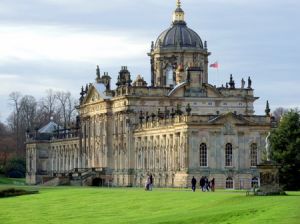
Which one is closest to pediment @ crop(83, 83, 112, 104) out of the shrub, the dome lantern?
the dome lantern

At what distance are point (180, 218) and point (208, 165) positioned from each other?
4713cm

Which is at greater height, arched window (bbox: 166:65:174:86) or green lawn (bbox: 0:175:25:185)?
arched window (bbox: 166:65:174:86)

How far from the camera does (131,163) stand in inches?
4222

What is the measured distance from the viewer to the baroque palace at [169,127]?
8956 centimetres

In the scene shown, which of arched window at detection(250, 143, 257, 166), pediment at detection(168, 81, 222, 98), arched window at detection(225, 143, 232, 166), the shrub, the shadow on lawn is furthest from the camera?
the shrub

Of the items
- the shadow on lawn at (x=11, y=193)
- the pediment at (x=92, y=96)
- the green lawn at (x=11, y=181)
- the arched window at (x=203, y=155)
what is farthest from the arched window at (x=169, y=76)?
the shadow on lawn at (x=11, y=193)

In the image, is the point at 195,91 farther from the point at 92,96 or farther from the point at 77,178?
the point at 77,178

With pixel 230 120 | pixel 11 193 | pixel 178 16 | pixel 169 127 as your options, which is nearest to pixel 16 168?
pixel 178 16

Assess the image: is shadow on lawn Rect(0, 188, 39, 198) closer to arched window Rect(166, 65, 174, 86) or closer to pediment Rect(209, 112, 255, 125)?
pediment Rect(209, 112, 255, 125)

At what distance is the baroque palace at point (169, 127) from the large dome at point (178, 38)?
12 cm

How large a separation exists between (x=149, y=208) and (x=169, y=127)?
41.9 meters

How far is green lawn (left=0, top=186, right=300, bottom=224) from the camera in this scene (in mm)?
40469

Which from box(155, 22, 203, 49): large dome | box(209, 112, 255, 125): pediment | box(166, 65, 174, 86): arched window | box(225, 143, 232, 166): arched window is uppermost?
box(155, 22, 203, 49): large dome

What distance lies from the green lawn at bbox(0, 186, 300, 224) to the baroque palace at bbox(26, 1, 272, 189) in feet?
69.1
